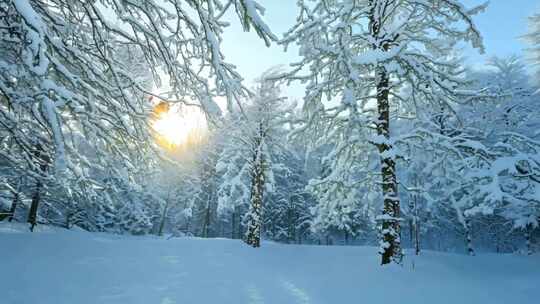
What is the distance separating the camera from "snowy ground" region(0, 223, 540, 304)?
15.4 feet

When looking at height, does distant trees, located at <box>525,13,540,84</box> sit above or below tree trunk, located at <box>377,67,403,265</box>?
above

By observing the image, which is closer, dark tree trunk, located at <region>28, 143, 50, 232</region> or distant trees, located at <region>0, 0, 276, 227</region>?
distant trees, located at <region>0, 0, 276, 227</region>

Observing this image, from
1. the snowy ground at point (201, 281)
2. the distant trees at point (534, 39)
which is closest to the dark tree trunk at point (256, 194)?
the snowy ground at point (201, 281)

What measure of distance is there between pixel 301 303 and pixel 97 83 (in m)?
4.22

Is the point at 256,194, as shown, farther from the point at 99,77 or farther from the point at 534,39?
the point at 534,39

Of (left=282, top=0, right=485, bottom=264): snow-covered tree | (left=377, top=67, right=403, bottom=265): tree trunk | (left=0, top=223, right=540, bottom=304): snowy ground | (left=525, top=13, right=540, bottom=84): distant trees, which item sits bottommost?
(left=0, top=223, right=540, bottom=304): snowy ground

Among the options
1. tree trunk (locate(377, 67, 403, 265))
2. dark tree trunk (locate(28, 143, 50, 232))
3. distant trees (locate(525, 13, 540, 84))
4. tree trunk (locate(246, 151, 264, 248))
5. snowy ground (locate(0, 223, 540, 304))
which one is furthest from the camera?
distant trees (locate(525, 13, 540, 84))

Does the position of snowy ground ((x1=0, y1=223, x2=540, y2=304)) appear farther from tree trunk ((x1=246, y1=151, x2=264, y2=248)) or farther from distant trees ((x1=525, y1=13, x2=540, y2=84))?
distant trees ((x1=525, y1=13, x2=540, y2=84))

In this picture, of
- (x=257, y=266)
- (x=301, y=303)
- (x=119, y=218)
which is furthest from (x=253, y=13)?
(x=119, y=218)

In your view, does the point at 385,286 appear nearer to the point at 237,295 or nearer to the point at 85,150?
the point at 237,295

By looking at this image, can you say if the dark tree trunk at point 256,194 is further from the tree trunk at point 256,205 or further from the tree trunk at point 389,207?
the tree trunk at point 389,207

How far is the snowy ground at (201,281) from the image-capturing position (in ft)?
15.4

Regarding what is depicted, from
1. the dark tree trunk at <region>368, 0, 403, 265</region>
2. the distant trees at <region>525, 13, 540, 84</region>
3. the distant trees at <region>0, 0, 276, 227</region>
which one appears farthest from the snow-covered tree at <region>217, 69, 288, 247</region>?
the distant trees at <region>525, 13, 540, 84</region>

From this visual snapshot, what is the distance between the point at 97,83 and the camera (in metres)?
3.52
